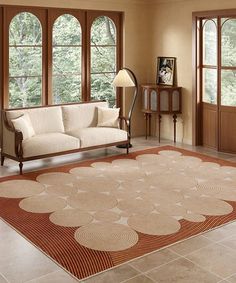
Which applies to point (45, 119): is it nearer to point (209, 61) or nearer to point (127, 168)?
point (127, 168)

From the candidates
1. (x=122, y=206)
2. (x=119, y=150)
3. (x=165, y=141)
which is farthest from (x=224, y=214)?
(x=165, y=141)

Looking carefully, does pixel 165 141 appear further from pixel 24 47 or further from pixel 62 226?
pixel 62 226

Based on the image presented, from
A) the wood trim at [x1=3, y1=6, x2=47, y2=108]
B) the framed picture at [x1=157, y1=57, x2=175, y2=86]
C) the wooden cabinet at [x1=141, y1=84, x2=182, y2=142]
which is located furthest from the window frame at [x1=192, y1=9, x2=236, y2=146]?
the wood trim at [x1=3, y1=6, x2=47, y2=108]

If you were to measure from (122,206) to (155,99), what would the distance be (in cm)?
370

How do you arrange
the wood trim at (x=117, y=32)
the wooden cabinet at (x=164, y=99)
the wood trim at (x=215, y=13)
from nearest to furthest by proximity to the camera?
1. the wood trim at (x=215, y=13)
2. the wood trim at (x=117, y=32)
3. the wooden cabinet at (x=164, y=99)

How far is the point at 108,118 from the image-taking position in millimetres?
7539

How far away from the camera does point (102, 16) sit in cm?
822

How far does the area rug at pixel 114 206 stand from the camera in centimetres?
394

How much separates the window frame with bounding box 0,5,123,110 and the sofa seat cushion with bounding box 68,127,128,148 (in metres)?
1.06

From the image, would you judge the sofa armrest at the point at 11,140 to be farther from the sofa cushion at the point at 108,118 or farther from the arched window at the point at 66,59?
the sofa cushion at the point at 108,118

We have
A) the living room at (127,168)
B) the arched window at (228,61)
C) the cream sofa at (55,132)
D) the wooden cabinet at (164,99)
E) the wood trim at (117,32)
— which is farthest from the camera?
the wooden cabinet at (164,99)

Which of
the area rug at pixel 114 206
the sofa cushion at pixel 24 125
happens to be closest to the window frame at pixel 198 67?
the area rug at pixel 114 206

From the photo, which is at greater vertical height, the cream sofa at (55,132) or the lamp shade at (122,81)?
the lamp shade at (122,81)

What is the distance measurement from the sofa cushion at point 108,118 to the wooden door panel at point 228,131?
1.79 m
